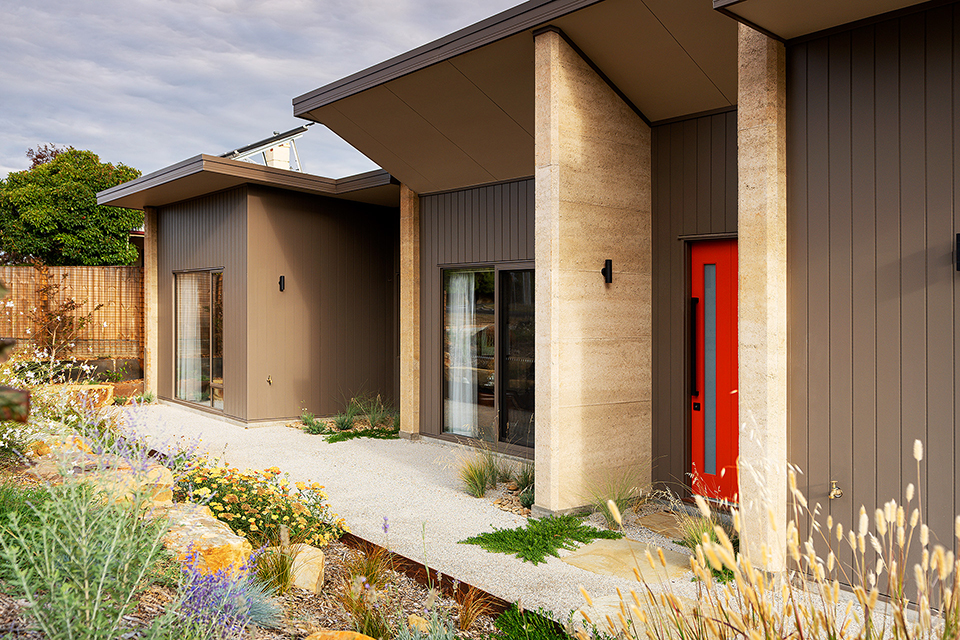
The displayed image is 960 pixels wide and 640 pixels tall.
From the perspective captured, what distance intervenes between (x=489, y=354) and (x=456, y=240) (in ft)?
4.81

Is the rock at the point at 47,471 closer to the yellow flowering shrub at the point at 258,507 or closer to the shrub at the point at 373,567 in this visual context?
the yellow flowering shrub at the point at 258,507

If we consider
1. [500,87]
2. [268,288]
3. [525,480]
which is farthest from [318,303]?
[525,480]

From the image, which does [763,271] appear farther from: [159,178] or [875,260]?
[159,178]

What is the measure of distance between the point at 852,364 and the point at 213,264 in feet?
29.2

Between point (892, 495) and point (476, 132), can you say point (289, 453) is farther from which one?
point (892, 495)

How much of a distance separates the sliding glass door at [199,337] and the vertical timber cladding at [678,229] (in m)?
6.83

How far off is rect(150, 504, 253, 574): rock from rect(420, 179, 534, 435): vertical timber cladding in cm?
436

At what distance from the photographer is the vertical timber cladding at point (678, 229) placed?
5.36 m

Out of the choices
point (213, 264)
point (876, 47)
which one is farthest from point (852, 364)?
point (213, 264)

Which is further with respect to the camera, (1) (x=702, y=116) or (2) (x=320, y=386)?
(2) (x=320, y=386)

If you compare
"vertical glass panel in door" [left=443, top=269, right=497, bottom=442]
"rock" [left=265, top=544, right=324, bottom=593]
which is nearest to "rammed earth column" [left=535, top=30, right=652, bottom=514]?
"rock" [left=265, top=544, right=324, bottom=593]

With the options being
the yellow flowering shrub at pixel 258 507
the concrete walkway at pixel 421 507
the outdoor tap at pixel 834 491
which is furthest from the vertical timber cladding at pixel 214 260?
the outdoor tap at pixel 834 491

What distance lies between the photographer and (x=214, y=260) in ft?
33.0

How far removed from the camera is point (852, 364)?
3715 millimetres
